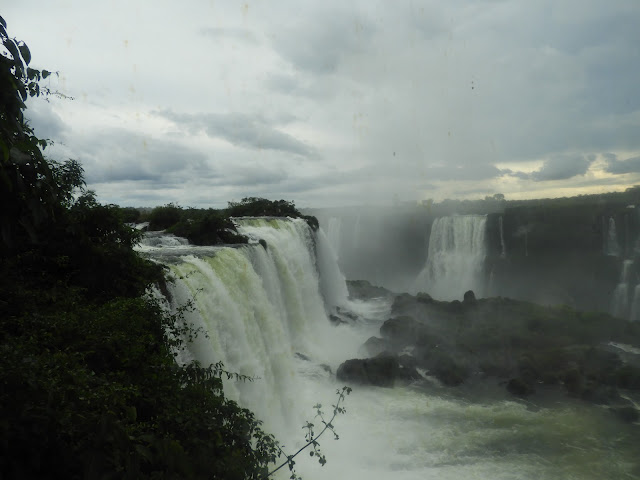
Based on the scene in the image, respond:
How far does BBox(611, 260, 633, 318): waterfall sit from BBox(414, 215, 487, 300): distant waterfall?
1014 centimetres

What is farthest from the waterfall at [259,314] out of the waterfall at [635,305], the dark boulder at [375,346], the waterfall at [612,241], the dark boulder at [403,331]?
the waterfall at [612,241]

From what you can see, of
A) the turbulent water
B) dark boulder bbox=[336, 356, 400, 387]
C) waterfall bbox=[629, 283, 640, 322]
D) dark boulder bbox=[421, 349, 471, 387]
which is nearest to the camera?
the turbulent water

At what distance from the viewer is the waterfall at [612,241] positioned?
3294cm

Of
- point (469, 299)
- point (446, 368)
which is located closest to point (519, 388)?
point (446, 368)

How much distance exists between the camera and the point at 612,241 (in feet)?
109

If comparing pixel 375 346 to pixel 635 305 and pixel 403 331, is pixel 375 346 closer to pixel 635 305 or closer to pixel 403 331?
pixel 403 331

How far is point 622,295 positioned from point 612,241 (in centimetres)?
523

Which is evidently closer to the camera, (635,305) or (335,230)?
(635,305)

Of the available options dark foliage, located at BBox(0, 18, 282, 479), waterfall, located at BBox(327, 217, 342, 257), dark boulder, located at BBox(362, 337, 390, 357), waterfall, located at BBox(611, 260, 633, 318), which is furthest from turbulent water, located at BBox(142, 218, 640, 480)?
waterfall, located at BBox(327, 217, 342, 257)

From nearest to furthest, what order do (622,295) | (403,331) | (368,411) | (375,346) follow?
1. (368,411)
2. (375,346)
3. (403,331)
4. (622,295)

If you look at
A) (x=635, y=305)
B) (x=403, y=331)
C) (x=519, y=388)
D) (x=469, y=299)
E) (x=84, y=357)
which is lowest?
(x=635, y=305)

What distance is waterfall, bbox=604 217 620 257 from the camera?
32.9 meters

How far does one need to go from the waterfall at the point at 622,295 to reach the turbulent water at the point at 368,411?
1935cm

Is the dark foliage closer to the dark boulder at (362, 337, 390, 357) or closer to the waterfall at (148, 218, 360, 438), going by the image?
the waterfall at (148, 218, 360, 438)
